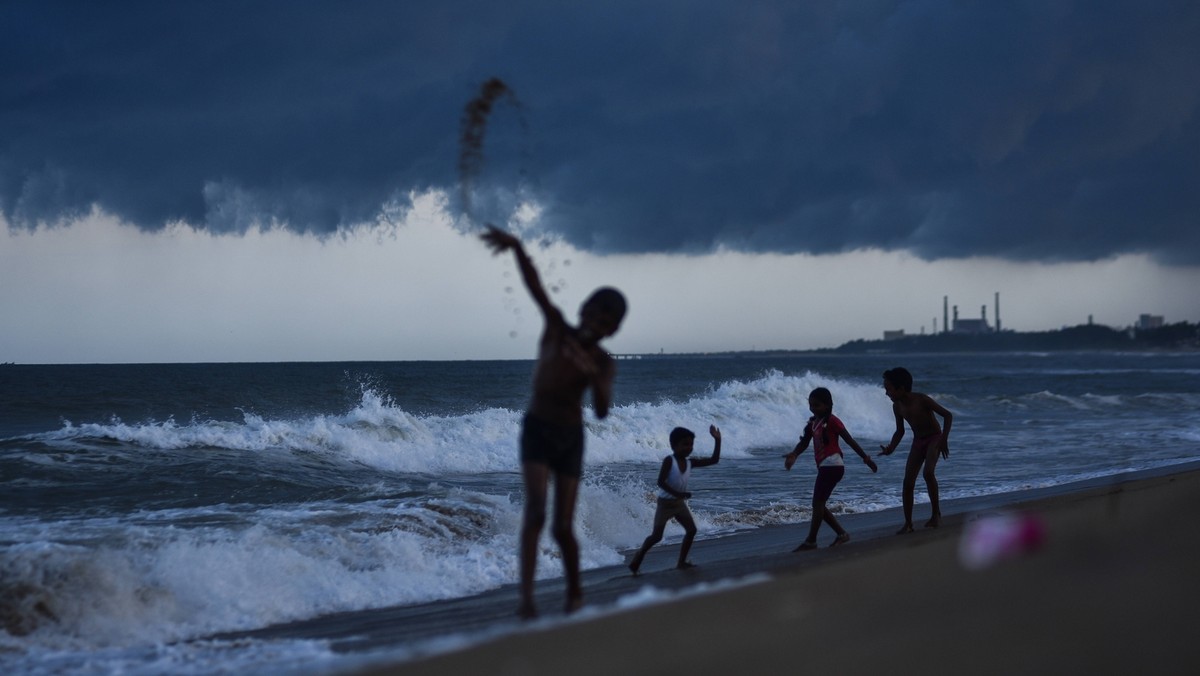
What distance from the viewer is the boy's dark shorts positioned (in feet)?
16.9

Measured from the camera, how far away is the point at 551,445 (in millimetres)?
5152

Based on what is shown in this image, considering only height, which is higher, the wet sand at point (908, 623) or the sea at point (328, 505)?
the wet sand at point (908, 623)

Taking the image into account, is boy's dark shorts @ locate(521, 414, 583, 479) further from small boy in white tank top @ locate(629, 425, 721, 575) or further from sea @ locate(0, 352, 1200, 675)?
small boy in white tank top @ locate(629, 425, 721, 575)

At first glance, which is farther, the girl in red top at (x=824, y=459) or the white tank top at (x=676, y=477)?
the girl in red top at (x=824, y=459)

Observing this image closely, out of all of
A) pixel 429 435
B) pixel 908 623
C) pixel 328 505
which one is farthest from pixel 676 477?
pixel 429 435

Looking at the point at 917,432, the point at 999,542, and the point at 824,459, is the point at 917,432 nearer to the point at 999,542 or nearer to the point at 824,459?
the point at 824,459

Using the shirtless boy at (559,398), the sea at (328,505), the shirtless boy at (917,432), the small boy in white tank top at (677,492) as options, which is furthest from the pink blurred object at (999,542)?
the shirtless boy at (917,432)

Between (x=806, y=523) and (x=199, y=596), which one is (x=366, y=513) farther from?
(x=806, y=523)

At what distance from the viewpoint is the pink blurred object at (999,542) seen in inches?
186

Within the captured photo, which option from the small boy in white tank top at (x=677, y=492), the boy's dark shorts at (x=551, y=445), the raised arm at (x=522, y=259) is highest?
the raised arm at (x=522, y=259)

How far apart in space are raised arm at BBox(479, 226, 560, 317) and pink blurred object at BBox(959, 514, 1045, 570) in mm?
2237

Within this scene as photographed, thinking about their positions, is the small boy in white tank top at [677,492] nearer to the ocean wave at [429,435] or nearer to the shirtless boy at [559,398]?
the shirtless boy at [559,398]

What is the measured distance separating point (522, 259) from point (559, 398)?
0.70 m

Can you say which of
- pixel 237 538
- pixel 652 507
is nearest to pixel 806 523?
pixel 652 507
